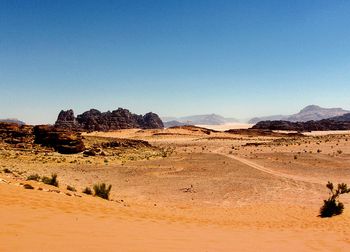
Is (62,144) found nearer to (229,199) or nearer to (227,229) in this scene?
(229,199)

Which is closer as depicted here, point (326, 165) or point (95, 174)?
point (95, 174)

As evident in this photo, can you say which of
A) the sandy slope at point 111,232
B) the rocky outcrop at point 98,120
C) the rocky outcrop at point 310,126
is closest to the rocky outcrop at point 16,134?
the sandy slope at point 111,232

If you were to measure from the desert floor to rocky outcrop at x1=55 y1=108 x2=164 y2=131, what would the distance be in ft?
232

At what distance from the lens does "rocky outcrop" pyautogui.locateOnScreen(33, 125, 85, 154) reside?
45.2m

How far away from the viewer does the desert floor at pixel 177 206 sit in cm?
1003

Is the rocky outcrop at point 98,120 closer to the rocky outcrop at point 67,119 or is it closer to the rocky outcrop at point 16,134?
the rocky outcrop at point 67,119

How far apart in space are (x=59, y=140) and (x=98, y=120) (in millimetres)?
70589

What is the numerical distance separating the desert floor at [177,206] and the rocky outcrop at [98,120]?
70723 millimetres

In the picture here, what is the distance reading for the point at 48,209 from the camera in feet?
41.5

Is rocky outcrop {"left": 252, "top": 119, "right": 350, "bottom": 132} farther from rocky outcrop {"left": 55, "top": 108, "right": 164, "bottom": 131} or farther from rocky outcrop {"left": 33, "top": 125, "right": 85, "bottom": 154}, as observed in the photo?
rocky outcrop {"left": 33, "top": 125, "right": 85, "bottom": 154}

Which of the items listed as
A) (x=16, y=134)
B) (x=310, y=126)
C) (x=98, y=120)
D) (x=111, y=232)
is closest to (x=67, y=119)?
(x=98, y=120)

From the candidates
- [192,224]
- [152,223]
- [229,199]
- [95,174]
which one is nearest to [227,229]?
[192,224]

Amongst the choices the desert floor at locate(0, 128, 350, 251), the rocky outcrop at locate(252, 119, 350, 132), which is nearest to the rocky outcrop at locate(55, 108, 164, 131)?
the rocky outcrop at locate(252, 119, 350, 132)

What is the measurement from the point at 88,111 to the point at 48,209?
394ft
